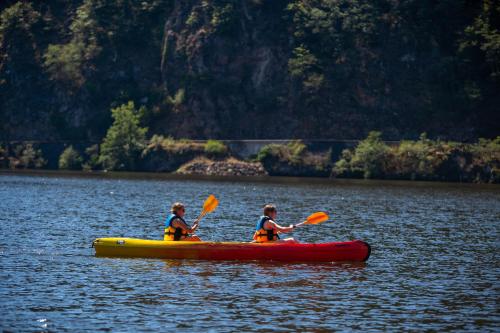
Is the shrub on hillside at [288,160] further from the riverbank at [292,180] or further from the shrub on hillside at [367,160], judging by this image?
the shrub on hillside at [367,160]

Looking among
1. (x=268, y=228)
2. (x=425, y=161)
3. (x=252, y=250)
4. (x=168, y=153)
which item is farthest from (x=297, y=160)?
(x=252, y=250)

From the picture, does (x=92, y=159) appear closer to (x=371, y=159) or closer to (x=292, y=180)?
(x=292, y=180)

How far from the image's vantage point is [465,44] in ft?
386

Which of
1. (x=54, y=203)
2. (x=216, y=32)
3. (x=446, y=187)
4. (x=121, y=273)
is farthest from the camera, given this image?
(x=216, y=32)

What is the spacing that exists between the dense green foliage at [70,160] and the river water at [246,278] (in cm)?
5782

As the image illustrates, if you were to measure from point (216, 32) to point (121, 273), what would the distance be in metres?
96.1

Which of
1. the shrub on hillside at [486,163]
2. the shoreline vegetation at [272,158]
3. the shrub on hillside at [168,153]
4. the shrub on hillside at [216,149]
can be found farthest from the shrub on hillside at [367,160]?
the shrub on hillside at [168,153]

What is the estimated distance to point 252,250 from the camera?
34.9 m

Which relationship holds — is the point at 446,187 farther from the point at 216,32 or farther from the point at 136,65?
the point at 136,65

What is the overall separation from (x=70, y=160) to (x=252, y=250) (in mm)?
86532

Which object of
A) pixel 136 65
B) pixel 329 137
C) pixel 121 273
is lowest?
pixel 121 273

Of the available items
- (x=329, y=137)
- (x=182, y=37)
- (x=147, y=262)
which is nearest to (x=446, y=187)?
(x=329, y=137)

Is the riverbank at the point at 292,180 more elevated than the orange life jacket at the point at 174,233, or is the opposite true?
the riverbank at the point at 292,180

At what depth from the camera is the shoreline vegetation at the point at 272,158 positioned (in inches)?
4065
